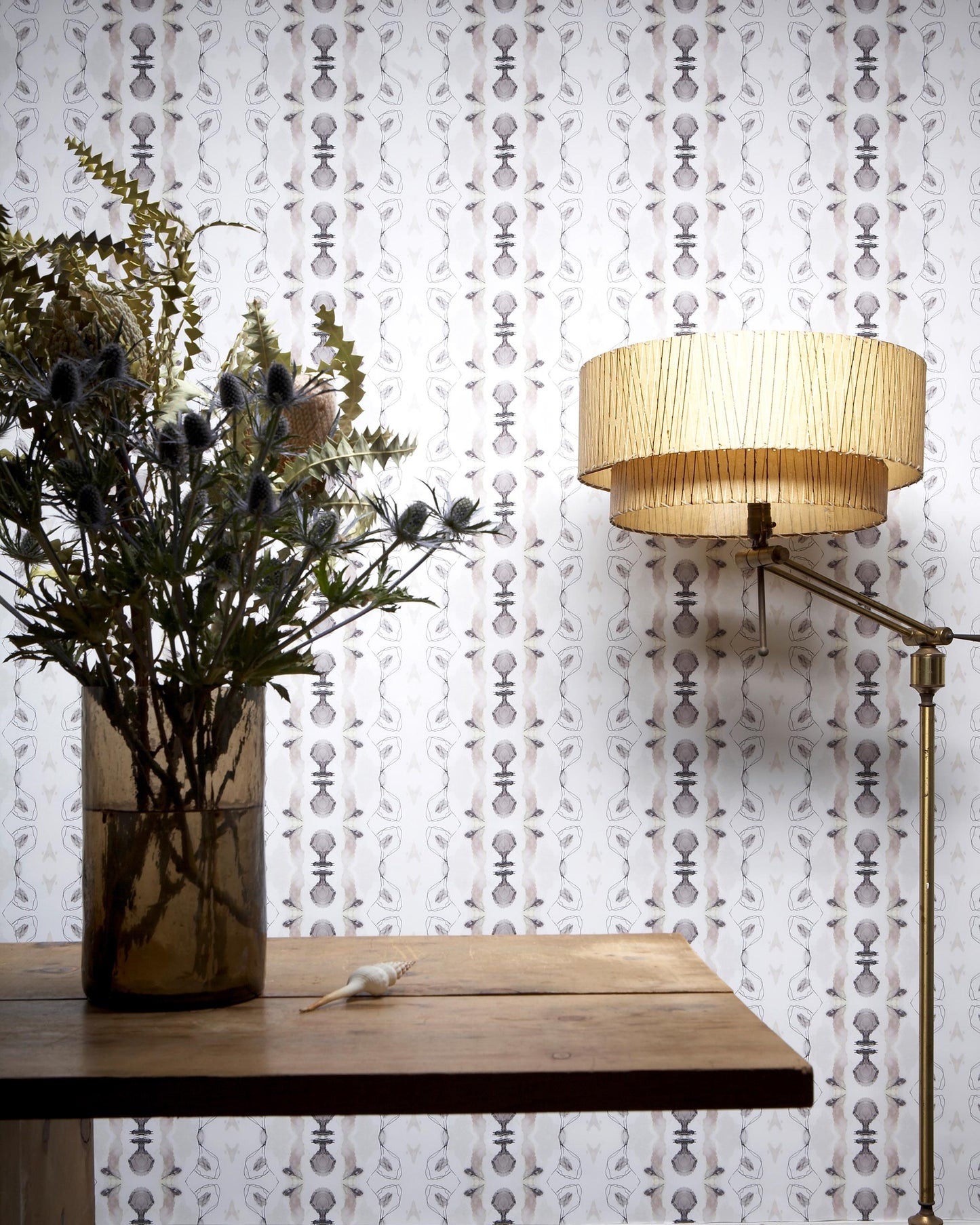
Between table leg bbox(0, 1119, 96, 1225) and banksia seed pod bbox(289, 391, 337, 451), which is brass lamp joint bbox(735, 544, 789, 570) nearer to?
banksia seed pod bbox(289, 391, 337, 451)

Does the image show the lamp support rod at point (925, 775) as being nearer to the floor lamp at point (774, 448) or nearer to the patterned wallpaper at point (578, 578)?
the floor lamp at point (774, 448)

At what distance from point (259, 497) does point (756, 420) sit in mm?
714

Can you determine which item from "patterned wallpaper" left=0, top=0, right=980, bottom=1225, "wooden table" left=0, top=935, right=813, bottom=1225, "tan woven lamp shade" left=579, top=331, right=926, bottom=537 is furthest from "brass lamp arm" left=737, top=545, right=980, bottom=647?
"wooden table" left=0, top=935, right=813, bottom=1225

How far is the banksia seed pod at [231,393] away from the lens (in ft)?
2.72

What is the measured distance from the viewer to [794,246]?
6.05ft

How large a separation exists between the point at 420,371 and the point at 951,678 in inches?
40.9

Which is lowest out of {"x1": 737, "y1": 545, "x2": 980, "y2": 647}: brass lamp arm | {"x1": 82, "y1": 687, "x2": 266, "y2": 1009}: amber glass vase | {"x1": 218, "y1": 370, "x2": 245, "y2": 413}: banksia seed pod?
{"x1": 82, "y1": 687, "x2": 266, "y2": 1009}: amber glass vase

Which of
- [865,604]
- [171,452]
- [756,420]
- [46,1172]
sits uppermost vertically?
[756,420]

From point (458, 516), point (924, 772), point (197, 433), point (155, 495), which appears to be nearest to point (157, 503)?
point (155, 495)

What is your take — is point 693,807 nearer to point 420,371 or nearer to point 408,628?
point 408,628

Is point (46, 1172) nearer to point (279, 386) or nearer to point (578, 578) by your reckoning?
point (279, 386)

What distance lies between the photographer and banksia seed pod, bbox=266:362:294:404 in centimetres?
82

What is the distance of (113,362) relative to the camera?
2.73ft

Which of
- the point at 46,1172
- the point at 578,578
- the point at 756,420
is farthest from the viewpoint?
the point at 578,578
